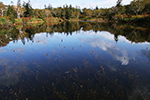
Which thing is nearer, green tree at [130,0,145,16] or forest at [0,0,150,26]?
forest at [0,0,150,26]

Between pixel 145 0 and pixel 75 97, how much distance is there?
338 feet

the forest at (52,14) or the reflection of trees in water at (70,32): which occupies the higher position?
the forest at (52,14)

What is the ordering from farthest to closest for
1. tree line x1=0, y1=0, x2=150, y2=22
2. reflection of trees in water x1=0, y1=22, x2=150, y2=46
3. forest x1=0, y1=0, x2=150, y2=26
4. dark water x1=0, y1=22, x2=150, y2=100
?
tree line x1=0, y1=0, x2=150, y2=22, forest x1=0, y1=0, x2=150, y2=26, reflection of trees in water x1=0, y1=22, x2=150, y2=46, dark water x1=0, y1=22, x2=150, y2=100

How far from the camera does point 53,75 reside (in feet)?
33.0

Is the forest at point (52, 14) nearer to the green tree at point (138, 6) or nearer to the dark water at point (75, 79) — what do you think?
the green tree at point (138, 6)

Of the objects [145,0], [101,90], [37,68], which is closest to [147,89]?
[101,90]

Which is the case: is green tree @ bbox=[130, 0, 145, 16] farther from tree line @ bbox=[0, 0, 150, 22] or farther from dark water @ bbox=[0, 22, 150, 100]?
dark water @ bbox=[0, 22, 150, 100]

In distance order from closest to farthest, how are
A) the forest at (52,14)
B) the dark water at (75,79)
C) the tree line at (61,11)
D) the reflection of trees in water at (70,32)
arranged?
the dark water at (75,79), the reflection of trees in water at (70,32), the forest at (52,14), the tree line at (61,11)

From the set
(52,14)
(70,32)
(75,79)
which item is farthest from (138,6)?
(75,79)

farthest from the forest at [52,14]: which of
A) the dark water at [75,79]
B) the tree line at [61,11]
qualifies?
the dark water at [75,79]

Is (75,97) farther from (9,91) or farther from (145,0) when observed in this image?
(145,0)

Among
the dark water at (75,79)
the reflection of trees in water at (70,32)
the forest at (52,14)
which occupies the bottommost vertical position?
the dark water at (75,79)

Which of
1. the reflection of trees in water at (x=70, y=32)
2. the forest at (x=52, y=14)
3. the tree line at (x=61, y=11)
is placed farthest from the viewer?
the tree line at (x=61, y=11)

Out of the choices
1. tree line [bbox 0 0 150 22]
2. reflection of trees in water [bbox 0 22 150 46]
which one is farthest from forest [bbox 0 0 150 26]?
reflection of trees in water [bbox 0 22 150 46]
